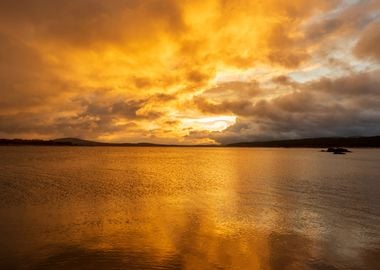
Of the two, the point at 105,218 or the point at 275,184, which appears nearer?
the point at 105,218

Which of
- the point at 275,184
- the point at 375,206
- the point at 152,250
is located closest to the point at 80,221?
the point at 152,250

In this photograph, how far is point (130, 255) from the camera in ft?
56.2

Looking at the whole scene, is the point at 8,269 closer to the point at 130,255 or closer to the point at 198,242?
the point at 130,255

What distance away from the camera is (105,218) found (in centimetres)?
2548

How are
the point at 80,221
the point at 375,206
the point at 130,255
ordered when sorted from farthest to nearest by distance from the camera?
the point at 375,206 < the point at 80,221 < the point at 130,255

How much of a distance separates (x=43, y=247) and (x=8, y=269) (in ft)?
10.3

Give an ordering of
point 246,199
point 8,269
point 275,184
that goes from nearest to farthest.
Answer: point 8,269 < point 246,199 < point 275,184

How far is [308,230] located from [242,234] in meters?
4.70

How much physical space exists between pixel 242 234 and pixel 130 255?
7599 millimetres

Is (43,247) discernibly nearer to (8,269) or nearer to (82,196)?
(8,269)

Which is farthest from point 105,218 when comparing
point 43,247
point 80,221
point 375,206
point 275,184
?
point 275,184

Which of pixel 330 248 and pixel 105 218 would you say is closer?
pixel 330 248

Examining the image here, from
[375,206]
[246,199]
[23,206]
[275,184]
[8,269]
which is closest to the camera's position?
[8,269]

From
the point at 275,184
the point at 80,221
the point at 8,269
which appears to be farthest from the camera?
the point at 275,184
